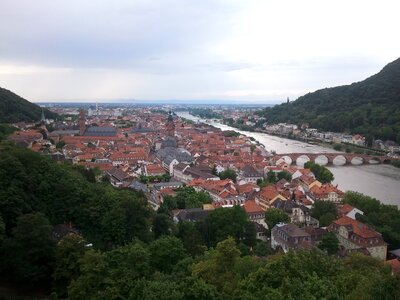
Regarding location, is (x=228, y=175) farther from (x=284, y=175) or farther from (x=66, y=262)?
(x=66, y=262)

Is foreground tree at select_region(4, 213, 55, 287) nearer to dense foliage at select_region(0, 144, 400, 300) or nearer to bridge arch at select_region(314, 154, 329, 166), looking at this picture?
dense foliage at select_region(0, 144, 400, 300)

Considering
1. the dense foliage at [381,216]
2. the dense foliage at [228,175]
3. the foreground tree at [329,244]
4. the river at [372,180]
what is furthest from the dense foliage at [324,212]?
the dense foliage at [228,175]

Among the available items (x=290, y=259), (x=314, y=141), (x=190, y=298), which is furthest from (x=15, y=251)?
(x=314, y=141)

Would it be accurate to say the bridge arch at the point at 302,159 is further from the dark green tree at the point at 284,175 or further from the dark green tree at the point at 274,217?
the dark green tree at the point at 274,217

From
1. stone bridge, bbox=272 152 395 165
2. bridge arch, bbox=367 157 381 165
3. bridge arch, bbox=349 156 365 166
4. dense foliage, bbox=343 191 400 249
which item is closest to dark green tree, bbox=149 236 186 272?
dense foliage, bbox=343 191 400 249

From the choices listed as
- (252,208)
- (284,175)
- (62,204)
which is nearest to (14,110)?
(284,175)

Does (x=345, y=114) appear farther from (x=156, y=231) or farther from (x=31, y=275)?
(x=31, y=275)
